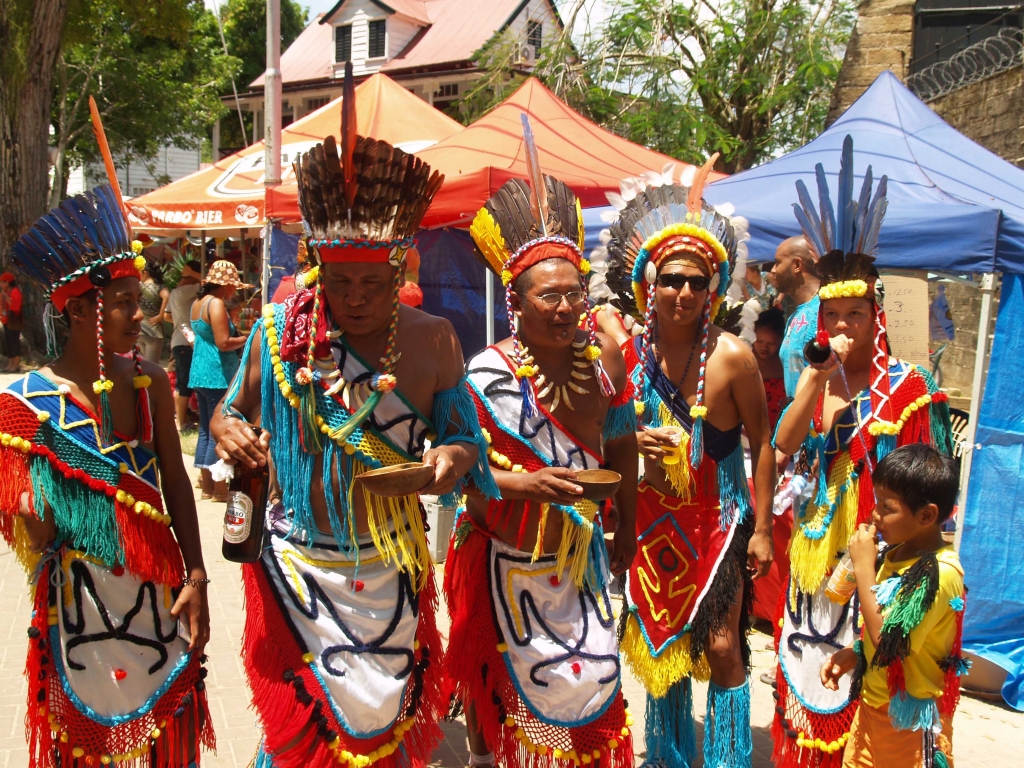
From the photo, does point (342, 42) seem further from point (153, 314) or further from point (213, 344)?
point (213, 344)

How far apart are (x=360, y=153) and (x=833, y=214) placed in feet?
6.60

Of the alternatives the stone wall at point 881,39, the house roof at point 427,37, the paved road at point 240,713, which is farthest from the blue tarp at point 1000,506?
the house roof at point 427,37

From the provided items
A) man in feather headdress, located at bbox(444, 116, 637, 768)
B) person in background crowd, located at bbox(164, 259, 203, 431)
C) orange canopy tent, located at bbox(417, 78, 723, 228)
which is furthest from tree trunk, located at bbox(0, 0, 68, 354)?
man in feather headdress, located at bbox(444, 116, 637, 768)

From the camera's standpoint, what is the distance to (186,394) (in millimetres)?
9945

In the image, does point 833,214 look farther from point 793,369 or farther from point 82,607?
point 82,607

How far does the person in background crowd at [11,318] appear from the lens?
15.6 meters

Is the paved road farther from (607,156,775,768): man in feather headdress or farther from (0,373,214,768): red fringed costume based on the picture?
(0,373,214,768): red fringed costume

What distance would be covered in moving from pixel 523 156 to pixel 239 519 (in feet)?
20.3

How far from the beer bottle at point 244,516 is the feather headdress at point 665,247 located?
1.76 meters

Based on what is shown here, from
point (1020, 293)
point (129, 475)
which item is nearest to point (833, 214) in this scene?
point (1020, 293)

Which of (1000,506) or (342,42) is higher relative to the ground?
(342,42)

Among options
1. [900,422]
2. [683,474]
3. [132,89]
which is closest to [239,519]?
[683,474]

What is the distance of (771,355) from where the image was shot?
5.78 m

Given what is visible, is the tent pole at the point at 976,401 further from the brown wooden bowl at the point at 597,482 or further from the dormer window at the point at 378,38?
the dormer window at the point at 378,38
